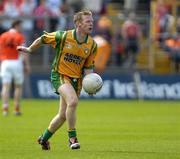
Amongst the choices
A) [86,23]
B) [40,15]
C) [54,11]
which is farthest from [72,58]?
[54,11]

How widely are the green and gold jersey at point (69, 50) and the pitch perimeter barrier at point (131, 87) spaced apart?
62.0 ft

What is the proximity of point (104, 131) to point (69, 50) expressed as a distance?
17.5ft

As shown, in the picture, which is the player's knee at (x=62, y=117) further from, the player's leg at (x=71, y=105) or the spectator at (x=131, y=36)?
the spectator at (x=131, y=36)

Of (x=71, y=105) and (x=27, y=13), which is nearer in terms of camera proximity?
(x=71, y=105)

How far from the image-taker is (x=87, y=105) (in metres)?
30.3

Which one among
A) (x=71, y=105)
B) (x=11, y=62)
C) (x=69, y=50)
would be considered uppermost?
(x=69, y=50)

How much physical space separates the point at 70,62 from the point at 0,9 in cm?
2094

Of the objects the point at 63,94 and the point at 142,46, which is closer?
the point at 63,94

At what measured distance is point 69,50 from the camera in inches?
573

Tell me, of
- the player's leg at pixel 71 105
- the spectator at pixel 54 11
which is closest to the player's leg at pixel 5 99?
the spectator at pixel 54 11

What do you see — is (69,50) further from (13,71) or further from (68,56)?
(13,71)

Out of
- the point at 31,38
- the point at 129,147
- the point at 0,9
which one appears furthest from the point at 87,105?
the point at 129,147

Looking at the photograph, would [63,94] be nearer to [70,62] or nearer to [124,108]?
[70,62]

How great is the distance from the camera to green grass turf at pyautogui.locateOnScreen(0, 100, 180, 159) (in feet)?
45.7
